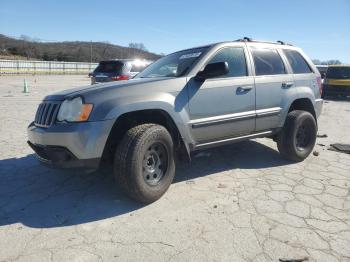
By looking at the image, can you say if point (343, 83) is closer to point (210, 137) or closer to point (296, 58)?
point (296, 58)

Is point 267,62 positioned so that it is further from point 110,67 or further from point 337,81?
point 337,81

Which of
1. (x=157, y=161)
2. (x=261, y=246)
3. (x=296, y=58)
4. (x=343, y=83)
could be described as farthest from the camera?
(x=343, y=83)

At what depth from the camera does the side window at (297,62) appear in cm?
531

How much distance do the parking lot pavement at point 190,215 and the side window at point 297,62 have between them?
1.49 m

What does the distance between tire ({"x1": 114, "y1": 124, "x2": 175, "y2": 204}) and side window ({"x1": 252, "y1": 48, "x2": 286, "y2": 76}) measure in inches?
74.1

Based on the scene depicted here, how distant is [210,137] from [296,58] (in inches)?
91.4

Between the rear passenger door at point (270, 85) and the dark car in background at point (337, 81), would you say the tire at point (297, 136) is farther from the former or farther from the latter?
the dark car in background at point (337, 81)

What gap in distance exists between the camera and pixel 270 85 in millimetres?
4801

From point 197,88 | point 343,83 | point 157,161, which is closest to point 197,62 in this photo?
point 197,88

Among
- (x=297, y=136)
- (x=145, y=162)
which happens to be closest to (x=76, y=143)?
(x=145, y=162)

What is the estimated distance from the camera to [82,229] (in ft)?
10.3

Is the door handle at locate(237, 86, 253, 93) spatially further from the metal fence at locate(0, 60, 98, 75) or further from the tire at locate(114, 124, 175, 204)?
the metal fence at locate(0, 60, 98, 75)

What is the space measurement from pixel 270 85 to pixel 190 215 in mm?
2382

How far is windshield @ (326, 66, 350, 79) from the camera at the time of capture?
1677 centimetres
